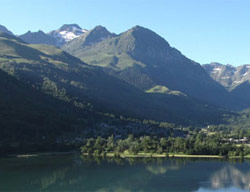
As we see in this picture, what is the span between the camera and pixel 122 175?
454 feet

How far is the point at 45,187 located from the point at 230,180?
197ft

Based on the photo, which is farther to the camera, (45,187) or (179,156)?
(179,156)

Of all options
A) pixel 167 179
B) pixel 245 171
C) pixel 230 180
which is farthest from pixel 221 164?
pixel 167 179

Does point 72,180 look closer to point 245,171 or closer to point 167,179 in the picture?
point 167,179

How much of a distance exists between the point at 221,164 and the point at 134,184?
56995 millimetres

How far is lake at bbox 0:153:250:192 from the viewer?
378 feet

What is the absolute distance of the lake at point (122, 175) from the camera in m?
115

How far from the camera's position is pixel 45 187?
115688 millimetres

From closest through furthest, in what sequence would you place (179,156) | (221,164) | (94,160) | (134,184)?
(134,184), (221,164), (94,160), (179,156)

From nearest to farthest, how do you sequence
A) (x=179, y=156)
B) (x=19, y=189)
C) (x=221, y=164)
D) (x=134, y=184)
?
(x=19, y=189) → (x=134, y=184) → (x=221, y=164) → (x=179, y=156)

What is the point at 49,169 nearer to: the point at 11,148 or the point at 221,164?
the point at 11,148

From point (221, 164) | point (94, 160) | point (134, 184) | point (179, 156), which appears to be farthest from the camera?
point (179, 156)

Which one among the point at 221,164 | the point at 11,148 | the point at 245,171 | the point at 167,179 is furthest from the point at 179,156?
the point at 11,148

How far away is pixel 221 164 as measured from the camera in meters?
166
